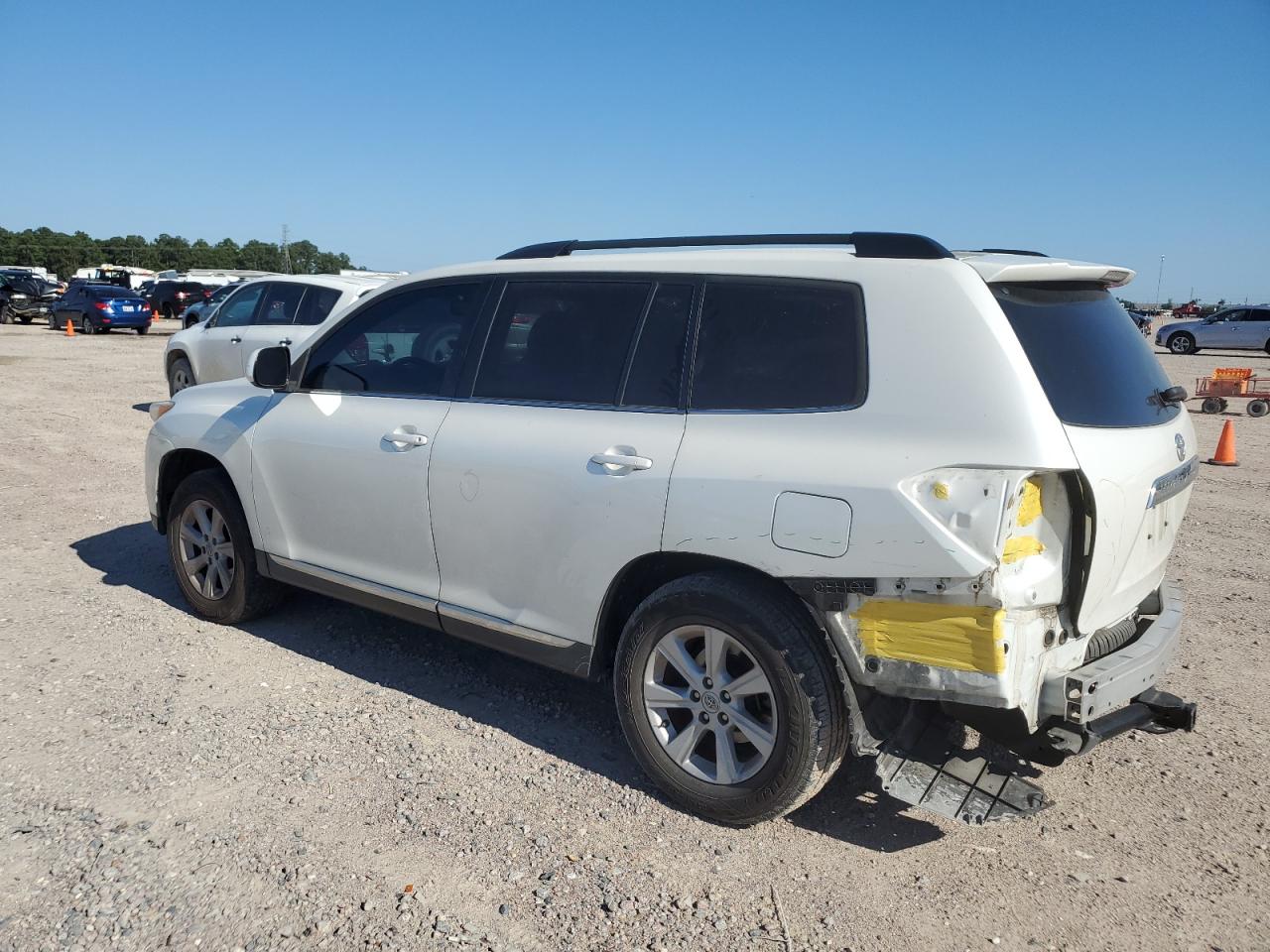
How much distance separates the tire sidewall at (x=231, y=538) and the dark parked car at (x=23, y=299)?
113 ft

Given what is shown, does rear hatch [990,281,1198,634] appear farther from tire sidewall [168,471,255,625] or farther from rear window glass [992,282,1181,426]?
tire sidewall [168,471,255,625]

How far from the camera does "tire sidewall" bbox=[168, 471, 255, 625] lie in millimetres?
5066

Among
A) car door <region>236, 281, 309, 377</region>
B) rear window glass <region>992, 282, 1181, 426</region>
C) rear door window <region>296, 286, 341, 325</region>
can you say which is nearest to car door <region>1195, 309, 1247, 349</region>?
rear door window <region>296, 286, 341, 325</region>

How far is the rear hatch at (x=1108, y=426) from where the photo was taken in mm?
3018

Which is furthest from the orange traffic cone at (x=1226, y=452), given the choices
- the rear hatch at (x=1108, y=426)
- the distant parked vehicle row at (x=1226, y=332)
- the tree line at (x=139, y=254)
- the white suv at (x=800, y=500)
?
the tree line at (x=139, y=254)

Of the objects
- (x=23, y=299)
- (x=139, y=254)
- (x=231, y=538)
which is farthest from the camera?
(x=139, y=254)

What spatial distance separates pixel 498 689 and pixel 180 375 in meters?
10.5

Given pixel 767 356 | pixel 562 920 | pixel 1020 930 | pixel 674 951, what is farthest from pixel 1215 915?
pixel 767 356

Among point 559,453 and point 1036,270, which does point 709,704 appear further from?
point 1036,270

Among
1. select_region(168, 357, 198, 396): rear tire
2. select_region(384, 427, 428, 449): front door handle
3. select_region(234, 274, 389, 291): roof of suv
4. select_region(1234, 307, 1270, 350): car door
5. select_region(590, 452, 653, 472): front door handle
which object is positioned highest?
select_region(234, 274, 389, 291): roof of suv

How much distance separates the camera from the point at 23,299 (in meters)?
34.6

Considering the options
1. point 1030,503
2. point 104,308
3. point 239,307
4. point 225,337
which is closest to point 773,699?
point 1030,503

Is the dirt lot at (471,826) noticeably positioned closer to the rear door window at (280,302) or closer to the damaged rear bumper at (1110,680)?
the damaged rear bumper at (1110,680)

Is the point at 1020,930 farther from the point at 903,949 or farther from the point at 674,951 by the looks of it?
the point at 674,951
